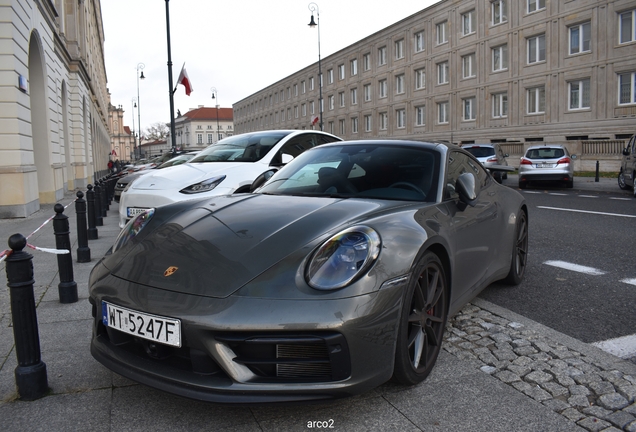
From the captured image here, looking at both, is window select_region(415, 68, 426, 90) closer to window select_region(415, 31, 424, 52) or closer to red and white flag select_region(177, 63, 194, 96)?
window select_region(415, 31, 424, 52)

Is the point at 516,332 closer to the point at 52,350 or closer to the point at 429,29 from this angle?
the point at 52,350

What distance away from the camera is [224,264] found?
103 inches

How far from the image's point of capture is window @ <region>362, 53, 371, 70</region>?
54.2m

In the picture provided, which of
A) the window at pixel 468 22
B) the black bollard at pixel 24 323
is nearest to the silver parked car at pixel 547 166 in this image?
the black bollard at pixel 24 323

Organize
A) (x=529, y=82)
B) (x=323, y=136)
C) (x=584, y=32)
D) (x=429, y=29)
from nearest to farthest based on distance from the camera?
(x=323, y=136), (x=584, y=32), (x=529, y=82), (x=429, y=29)

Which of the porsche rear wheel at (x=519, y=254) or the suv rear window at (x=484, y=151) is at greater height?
the suv rear window at (x=484, y=151)

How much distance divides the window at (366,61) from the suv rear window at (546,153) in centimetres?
3671

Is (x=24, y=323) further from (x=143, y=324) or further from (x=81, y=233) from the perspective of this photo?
(x=81, y=233)

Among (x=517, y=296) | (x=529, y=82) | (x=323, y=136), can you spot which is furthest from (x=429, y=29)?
(x=517, y=296)

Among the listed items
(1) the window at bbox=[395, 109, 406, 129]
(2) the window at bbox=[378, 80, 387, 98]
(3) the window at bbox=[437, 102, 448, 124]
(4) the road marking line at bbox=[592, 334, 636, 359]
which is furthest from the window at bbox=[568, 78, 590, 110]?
(4) the road marking line at bbox=[592, 334, 636, 359]

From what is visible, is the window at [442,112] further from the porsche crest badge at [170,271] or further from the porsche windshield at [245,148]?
the porsche crest badge at [170,271]

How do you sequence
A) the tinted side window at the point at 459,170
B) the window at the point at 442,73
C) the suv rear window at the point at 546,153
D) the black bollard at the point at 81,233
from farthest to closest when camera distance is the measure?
the window at the point at 442,73 < the suv rear window at the point at 546,153 < the black bollard at the point at 81,233 < the tinted side window at the point at 459,170

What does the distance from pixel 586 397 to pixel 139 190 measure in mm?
6061

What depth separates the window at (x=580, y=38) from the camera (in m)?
32.4
